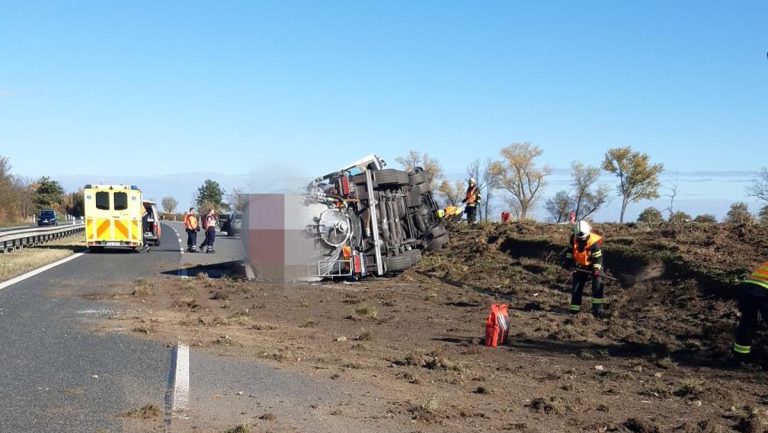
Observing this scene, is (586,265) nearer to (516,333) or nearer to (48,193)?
(516,333)

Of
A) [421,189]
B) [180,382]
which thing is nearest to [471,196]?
[421,189]

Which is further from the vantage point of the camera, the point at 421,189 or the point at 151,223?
the point at 151,223

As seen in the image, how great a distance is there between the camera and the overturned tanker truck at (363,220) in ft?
53.4

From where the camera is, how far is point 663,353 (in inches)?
381

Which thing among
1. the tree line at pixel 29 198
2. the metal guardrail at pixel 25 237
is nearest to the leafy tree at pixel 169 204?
the tree line at pixel 29 198

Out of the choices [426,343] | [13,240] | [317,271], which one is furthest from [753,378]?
[13,240]

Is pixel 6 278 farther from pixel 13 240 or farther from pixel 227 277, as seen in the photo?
pixel 13 240

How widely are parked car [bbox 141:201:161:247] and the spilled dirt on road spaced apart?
42.2 ft

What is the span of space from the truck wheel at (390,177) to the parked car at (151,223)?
16177mm

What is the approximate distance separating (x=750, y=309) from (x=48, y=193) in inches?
4117

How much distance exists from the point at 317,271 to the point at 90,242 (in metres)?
14.6

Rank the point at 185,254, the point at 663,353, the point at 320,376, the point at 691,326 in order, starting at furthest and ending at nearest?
the point at 185,254, the point at 691,326, the point at 663,353, the point at 320,376

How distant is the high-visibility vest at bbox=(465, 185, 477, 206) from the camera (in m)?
23.4

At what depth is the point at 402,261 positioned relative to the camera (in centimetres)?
1738
